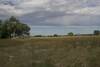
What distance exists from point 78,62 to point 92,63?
0.60 meters

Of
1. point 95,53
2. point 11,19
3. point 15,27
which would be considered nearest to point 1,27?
point 15,27

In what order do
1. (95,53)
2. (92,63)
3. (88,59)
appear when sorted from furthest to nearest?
1. (95,53)
2. (88,59)
3. (92,63)

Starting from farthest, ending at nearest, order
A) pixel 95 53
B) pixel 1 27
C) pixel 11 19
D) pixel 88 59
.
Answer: pixel 11 19
pixel 1 27
pixel 95 53
pixel 88 59

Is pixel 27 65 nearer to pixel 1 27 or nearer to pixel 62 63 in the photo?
pixel 62 63

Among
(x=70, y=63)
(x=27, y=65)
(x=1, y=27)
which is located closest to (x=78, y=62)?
(x=70, y=63)

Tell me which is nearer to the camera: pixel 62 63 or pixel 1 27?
pixel 62 63

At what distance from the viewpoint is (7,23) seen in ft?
284

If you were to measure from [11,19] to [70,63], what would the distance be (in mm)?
84217

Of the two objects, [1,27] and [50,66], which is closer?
[50,66]

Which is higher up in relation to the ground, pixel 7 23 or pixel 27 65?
pixel 7 23

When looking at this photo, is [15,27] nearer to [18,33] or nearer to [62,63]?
[18,33]

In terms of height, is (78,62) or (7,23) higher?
(7,23)

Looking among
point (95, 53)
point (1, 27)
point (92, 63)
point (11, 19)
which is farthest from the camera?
point (11, 19)

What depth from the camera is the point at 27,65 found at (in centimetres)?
1224
